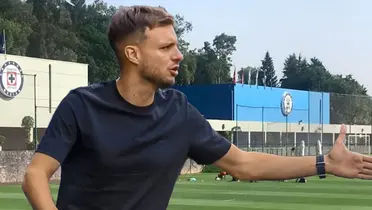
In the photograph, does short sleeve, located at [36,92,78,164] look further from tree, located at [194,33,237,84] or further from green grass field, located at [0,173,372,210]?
tree, located at [194,33,237,84]

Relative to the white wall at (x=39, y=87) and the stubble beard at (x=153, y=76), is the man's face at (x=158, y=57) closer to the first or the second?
the stubble beard at (x=153, y=76)

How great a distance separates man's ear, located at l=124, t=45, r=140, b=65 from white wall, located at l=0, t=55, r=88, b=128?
35709 mm

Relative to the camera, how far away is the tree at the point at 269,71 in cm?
17220

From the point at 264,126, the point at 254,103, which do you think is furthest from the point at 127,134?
the point at 254,103

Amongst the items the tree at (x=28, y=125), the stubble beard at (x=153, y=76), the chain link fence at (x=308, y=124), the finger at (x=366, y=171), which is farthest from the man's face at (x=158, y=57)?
the chain link fence at (x=308, y=124)

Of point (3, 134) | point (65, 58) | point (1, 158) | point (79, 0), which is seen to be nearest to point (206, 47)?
point (79, 0)

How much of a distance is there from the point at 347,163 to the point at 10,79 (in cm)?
3622

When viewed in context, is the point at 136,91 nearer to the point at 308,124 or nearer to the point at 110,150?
the point at 110,150

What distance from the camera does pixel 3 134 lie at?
4088 centimetres

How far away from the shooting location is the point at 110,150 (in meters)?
3.35

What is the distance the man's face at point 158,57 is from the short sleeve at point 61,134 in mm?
380

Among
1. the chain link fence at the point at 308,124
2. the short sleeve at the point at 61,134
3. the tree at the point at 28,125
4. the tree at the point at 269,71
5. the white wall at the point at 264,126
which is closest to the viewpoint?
the short sleeve at the point at 61,134

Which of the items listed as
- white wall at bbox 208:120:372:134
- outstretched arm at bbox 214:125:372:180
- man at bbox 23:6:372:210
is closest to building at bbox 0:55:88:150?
white wall at bbox 208:120:372:134

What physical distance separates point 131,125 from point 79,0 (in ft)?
341
